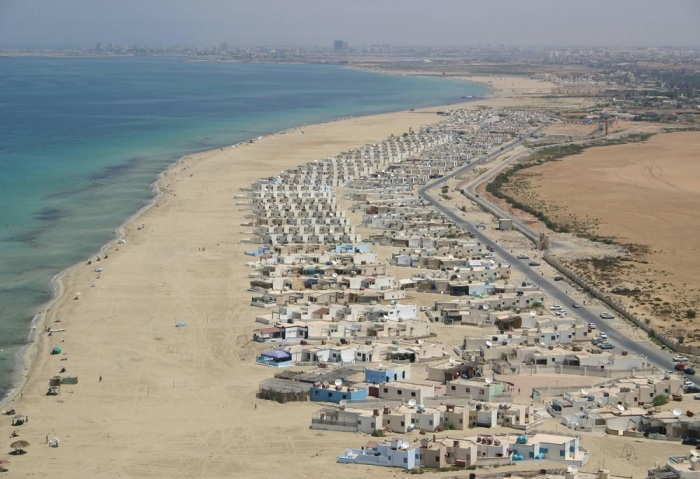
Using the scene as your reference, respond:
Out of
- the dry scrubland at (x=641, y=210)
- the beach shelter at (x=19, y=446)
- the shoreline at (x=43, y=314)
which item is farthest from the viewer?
the dry scrubland at (x=641, y=210)

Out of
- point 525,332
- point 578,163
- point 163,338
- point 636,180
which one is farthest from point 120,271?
point 578,163

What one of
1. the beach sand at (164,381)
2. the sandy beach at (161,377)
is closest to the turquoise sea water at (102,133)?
the sandy beach at (161,377)

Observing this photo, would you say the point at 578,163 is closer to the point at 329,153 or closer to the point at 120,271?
the point at 329,153

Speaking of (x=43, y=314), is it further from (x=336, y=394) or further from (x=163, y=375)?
(x=336, y=394)

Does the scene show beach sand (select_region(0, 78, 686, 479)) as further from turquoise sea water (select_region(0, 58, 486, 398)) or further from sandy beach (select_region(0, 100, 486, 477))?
turquoise sea water (select_region(0, 58, 486, 398))

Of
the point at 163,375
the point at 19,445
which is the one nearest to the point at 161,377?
the point at 163,375

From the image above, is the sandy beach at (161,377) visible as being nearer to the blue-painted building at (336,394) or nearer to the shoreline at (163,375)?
the shoreline at (163,375)

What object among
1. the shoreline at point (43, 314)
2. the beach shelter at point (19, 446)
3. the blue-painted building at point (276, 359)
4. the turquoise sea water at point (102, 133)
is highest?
the beach shelter at point (19, 446)
